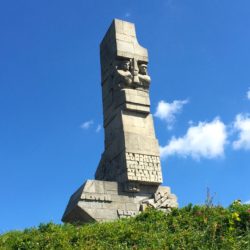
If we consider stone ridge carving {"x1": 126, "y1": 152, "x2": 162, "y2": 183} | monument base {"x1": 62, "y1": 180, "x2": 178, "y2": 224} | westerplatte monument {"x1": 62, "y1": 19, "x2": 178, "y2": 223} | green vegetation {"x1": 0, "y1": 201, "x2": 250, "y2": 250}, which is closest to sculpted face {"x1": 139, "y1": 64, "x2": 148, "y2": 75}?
westerplatte monument {"x1": 62, "y1": 19, "x2": 178, "y2": 223}

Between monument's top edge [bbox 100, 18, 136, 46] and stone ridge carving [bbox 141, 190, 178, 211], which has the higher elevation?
monument's top edge [bbox 100, 18, 136, 46]

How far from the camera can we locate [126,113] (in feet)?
47.0

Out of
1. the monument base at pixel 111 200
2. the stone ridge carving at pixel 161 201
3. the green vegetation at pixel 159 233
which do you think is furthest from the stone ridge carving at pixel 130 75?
the green vegetation at pixel 159 233

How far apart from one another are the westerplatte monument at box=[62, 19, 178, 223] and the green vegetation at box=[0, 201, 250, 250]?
293cm

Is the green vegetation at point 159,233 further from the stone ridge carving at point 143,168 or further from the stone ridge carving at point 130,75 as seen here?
the stone ridge carving at point 130,75

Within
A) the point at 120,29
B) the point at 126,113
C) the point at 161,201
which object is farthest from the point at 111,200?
the point at 120,29

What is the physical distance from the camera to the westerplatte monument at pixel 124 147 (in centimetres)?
1257

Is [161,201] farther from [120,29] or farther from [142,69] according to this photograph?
[120,29]

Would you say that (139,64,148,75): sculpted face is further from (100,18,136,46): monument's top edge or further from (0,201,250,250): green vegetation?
(0,201,250,250): green vegetation

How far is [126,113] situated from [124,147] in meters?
1.30

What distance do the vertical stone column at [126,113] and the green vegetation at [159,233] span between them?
13.1 feet

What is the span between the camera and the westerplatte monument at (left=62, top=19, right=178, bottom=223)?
1257cm

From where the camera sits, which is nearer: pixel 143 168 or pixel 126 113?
pixel 143 168

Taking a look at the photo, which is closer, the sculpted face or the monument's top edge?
the sculpted face
